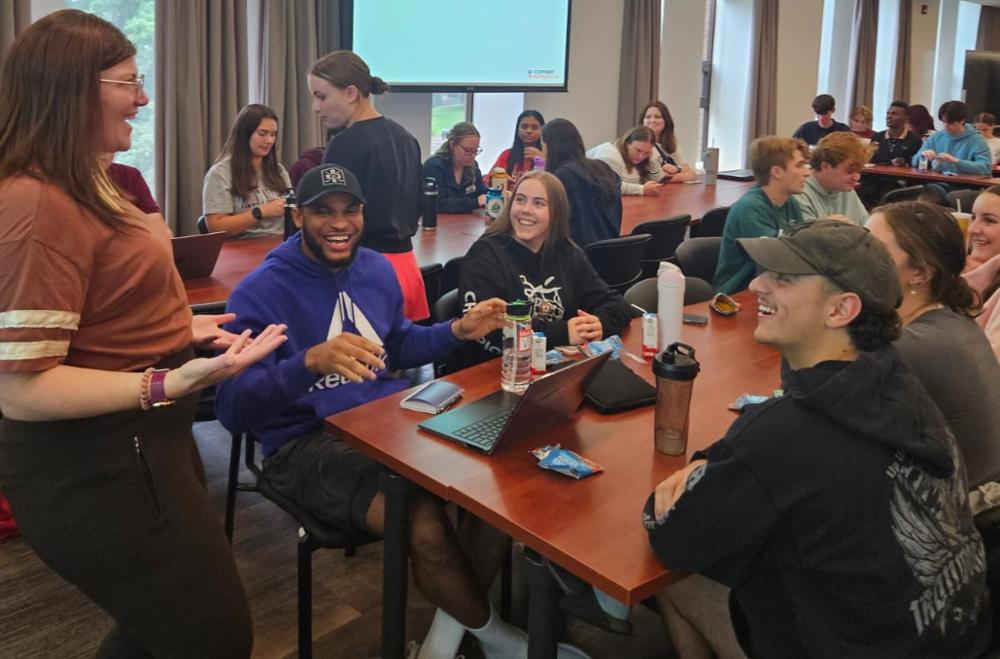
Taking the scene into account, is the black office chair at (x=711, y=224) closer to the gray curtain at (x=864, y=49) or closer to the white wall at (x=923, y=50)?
the gray curtain at (x=864, y=49)

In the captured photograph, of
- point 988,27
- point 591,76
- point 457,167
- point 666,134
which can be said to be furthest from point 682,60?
point 988,27

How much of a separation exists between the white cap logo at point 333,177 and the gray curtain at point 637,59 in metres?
5.99

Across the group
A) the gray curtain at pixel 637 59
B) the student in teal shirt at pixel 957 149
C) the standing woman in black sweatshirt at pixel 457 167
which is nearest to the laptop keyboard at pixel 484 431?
the standing woman in black sweatshirt at pixel 457 167

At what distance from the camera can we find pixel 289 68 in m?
5.33

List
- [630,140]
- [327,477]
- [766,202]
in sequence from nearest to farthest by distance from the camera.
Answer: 1. [327,477]
2. [766,202]
3. [630,140]

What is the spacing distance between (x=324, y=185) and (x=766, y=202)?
6.70 feet

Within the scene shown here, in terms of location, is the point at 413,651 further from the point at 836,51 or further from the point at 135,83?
the point at 836,51

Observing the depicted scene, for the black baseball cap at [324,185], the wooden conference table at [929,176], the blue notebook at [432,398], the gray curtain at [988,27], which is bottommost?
the blue notebook at [432,398]

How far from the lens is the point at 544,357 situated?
222 centimetres

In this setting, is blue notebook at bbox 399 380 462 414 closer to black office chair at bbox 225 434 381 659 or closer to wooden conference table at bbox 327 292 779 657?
wooden conference table at bbox 327 292 779 657

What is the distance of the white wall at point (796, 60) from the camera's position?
9.84 metres

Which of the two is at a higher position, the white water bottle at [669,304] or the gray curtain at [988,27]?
the gray curtain at [988,27]

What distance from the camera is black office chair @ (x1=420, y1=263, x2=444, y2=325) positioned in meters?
3.26

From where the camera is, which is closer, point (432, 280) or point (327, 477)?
point (327, 477)
